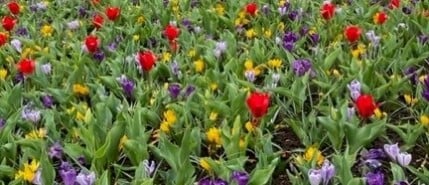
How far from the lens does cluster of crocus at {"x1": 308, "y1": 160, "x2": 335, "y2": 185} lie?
106 inches

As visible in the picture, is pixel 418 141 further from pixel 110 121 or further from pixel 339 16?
pixel 339 16

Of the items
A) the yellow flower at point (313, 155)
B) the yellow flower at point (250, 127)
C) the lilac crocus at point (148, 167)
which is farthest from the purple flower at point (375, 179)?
the lilac crocus at point (148, 167)

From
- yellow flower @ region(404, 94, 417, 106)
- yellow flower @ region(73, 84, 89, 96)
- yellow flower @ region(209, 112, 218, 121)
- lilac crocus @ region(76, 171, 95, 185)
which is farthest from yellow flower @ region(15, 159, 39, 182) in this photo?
yellow flower @ region(404, 94, 417, 106)

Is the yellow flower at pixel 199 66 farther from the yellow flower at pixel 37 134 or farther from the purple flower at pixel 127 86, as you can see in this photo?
the yellow flower at pixel 37 134

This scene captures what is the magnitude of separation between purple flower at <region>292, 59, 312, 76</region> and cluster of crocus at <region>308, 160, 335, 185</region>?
1.11 m

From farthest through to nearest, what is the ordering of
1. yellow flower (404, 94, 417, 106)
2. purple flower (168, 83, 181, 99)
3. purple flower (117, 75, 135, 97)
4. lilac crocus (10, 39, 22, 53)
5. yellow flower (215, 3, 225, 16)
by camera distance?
yellow flower (215, 3, 225, 16) → lilac crocus (10, 39, 22, 53) → purple flower (117, 75, 135, 97) → purple flower (168, 83, 181, 99) → yellow flower (404, 94, 417, 106)

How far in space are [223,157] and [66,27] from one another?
2402 millimetres

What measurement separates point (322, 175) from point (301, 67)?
1.19m

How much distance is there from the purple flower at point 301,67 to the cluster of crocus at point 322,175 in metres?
1.11

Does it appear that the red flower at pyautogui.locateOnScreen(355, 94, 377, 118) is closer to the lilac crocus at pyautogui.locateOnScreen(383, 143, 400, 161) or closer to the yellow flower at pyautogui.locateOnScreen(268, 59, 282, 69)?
the lilac crocus at pyautogui.locateOnScreen(383, 143, 400, 161)

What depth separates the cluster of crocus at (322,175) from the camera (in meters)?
2.69

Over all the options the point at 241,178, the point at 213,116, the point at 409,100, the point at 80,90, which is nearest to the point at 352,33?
the point at 409,100

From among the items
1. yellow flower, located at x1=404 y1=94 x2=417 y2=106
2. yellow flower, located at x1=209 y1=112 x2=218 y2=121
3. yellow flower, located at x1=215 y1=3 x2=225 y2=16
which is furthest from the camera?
yellow flower, located at x1=215 y1=3 x2=225 y2=16

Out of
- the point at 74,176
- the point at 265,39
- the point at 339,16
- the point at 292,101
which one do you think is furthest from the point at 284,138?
the point at 339,16
